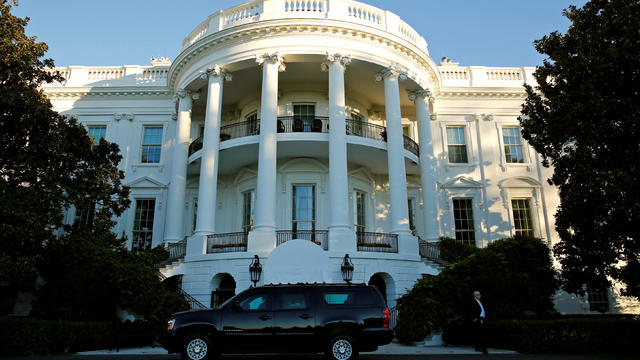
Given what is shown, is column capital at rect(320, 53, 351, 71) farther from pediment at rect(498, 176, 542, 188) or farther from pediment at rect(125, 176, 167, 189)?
pediment at rect(498, 176, 542, 188)

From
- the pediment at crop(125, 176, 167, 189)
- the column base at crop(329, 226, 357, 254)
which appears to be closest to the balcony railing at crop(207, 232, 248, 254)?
the column base at crop(329, 226, 357, 254)

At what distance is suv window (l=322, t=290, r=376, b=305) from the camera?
8.72 m

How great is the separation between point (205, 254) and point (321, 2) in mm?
11493

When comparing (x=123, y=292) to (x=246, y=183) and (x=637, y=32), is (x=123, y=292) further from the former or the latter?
(x=637, y=32)

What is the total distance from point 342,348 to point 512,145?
18922mm

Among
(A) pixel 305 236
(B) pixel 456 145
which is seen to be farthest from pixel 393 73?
(A) pixel 305 236

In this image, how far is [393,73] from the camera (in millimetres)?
18906

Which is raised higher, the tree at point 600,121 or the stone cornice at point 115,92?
the stone cornice at point 115,92

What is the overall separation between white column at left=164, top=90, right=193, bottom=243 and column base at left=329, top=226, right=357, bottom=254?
7.36 metres

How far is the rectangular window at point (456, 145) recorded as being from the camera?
23.4 meters

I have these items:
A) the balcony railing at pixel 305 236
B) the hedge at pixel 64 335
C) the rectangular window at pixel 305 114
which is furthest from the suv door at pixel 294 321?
the rectangular window at pixel 305 114

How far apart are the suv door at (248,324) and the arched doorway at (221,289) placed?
26.5ft

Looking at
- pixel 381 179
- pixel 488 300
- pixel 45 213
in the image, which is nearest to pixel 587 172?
pixel 488 300

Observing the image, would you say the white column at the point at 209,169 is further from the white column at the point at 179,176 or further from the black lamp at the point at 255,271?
the black lamp at the point at 255,271
